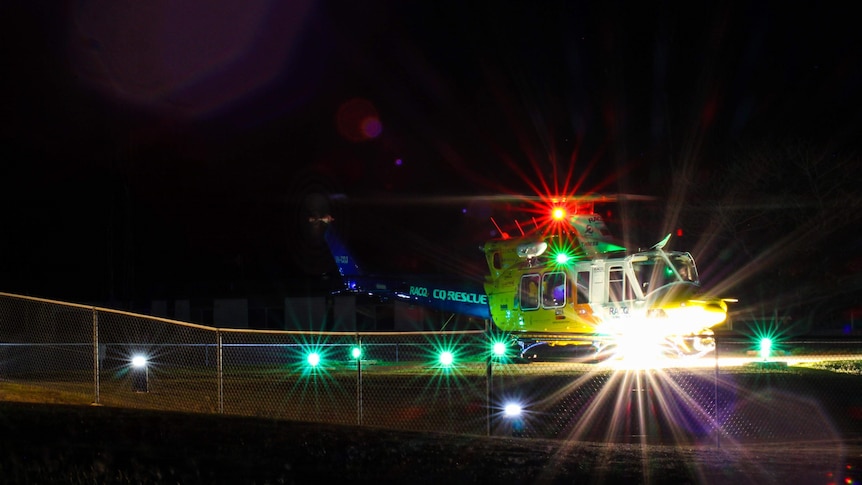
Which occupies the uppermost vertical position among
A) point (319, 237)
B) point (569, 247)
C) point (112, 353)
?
point (319, 237)

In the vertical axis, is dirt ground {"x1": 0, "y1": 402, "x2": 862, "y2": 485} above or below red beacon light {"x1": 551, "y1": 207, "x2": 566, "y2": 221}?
below

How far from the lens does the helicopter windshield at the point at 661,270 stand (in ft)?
68.0

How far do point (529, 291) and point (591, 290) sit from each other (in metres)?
1.85

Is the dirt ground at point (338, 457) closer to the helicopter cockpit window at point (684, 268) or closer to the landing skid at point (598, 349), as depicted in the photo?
the landing skid at point (598, 349)

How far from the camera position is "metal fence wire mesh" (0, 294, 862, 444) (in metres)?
13.0

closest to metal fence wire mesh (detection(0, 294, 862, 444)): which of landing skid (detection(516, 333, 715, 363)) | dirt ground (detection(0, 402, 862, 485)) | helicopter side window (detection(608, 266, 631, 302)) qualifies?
landing skid (detection(516, 333, 715, 363))

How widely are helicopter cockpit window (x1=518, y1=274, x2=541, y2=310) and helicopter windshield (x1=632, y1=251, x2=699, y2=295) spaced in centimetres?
283

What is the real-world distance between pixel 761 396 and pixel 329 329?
24.3 meters

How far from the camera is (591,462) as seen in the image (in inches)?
381

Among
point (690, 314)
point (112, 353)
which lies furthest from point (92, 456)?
point (112, 353)

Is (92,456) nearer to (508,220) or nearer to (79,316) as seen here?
(79,316)

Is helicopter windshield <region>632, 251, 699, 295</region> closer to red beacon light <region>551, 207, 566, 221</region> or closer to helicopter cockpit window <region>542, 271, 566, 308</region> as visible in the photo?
helicopter cockpit window <region>542, 271, 566, 308</region>

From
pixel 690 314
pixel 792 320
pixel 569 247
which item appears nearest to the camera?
pixel 690 314

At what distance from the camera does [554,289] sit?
2242cm
